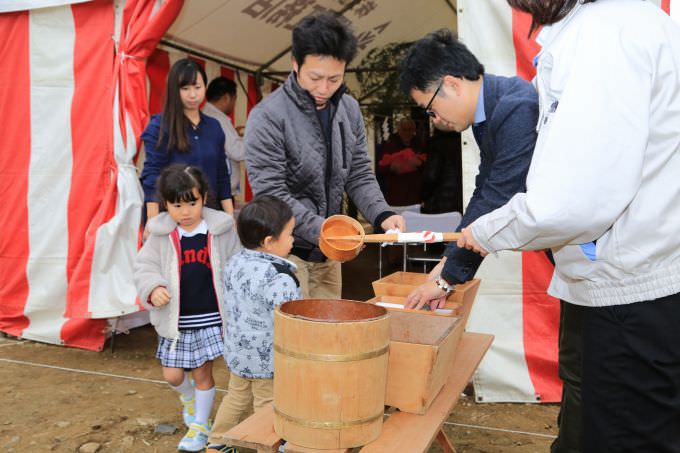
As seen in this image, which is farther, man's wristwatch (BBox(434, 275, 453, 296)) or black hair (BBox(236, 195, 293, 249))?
black hair (BBox(236, 195, 293, 249))

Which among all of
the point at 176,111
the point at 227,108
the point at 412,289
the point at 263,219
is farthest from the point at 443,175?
the point at 263,219

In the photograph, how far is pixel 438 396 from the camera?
1.83 m

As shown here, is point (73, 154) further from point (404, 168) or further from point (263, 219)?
point (404, 168)

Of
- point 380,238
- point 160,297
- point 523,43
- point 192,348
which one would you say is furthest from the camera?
point 523,43

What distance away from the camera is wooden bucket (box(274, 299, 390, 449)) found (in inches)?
52.7

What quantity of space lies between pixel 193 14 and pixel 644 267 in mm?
4175

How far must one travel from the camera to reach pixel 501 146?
1951 mm

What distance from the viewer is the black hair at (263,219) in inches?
89.1

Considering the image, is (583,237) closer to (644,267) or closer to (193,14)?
(644,267)

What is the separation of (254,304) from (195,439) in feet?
3.18

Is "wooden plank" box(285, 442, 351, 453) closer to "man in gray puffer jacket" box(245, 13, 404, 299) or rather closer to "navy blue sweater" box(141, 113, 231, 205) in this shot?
"man in gray puffer jacket" box(245, 13, 404, 299)

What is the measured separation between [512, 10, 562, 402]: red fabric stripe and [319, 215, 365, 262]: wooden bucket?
156 centimetres

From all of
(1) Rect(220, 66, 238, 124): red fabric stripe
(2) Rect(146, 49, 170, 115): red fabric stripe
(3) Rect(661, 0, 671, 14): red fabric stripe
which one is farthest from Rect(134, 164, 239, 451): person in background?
(1) Rect(220, 66, 238, 124): red fabric stripe

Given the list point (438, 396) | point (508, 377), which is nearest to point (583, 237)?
point (438, 396)
